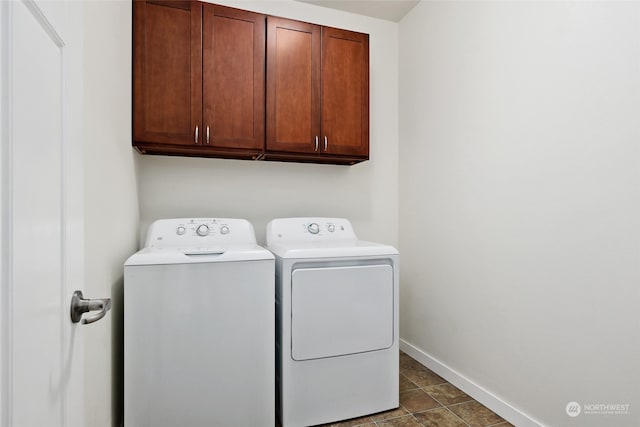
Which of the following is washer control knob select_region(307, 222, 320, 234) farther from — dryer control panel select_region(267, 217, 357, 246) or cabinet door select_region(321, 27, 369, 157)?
cabinet door select_region(321, 27, 369, 157)

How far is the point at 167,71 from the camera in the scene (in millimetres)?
1932

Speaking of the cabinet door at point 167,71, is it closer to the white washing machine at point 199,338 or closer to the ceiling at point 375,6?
the white washing machine at point 199,338

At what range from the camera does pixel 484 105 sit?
6.41ft

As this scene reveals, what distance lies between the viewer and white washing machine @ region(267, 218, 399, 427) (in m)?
1.74

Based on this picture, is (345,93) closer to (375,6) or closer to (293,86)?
(293,86)

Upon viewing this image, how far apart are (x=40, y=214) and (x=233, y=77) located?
A: 1.66 m

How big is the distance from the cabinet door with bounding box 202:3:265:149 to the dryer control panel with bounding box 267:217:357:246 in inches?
20.6

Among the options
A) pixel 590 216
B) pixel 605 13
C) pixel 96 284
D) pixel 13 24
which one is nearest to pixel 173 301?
pixel 96 284

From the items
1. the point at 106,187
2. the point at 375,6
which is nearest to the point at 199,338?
the point at 106,187

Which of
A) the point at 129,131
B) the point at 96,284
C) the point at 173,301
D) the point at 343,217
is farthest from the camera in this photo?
the point at 343,217

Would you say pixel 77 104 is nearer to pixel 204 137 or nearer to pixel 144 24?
pixel 204 137

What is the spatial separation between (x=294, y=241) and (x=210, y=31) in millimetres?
1339

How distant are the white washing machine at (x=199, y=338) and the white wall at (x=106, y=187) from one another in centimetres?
11

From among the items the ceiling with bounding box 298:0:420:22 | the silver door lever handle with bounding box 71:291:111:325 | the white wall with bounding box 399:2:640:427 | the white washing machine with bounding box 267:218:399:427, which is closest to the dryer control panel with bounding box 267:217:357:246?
the white washing machine with bounding box 267:218:399:427
